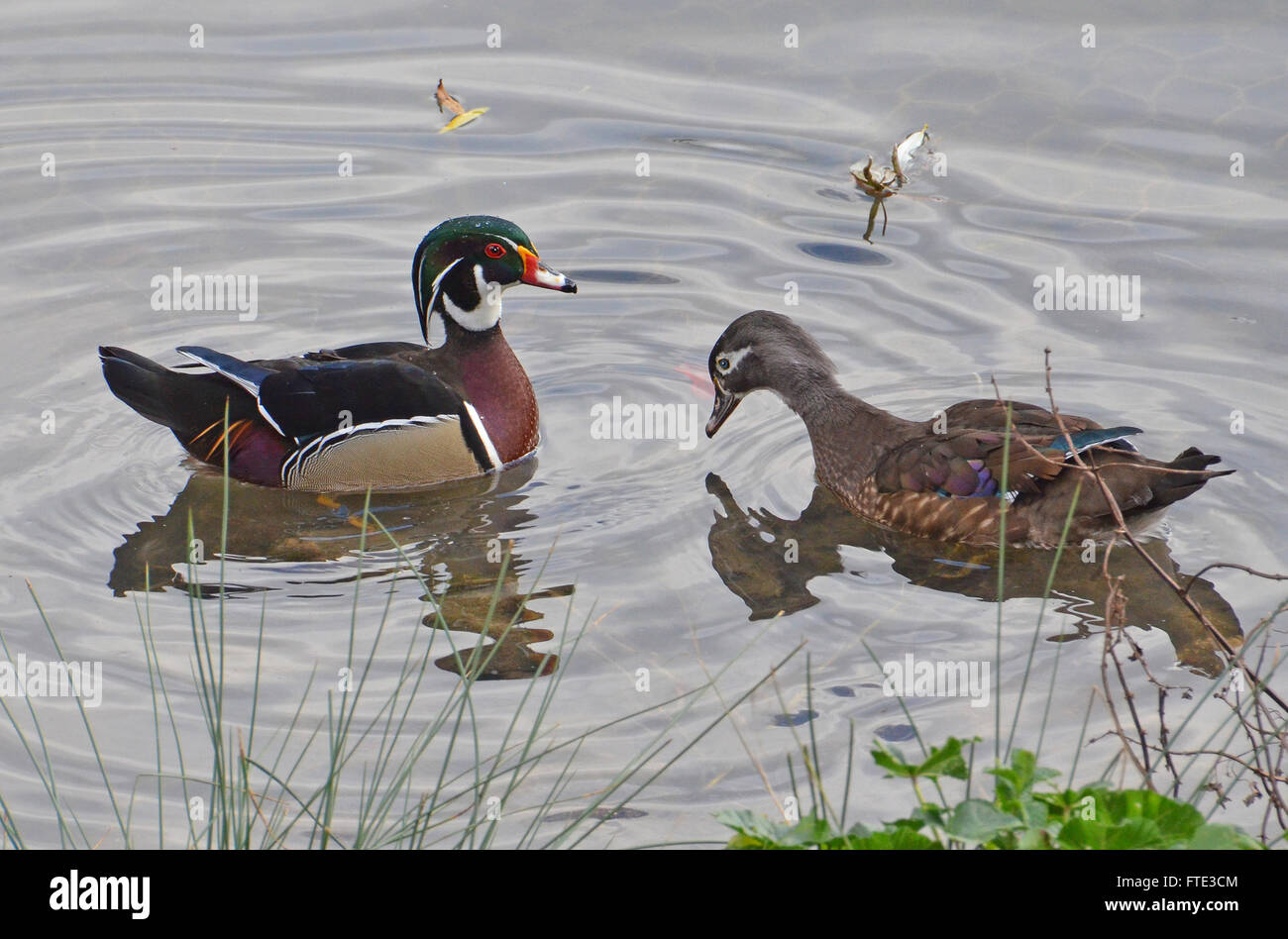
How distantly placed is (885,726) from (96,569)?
3.52 m

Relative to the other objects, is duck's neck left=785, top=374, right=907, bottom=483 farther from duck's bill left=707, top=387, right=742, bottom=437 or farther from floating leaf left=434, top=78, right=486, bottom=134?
floating leaf left=434, top=78, right=486, bottom=134

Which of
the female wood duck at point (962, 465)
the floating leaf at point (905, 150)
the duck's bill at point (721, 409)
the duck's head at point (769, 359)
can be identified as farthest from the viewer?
the floating leaf at point (905, 150)

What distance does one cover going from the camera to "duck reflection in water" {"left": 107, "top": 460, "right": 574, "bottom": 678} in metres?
6.20

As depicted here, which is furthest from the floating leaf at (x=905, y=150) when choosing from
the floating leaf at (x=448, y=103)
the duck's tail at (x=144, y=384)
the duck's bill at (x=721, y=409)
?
the duck's tail at (x=144, y=384)

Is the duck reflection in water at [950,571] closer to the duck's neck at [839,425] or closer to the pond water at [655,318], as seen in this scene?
the pond water at [655,318]

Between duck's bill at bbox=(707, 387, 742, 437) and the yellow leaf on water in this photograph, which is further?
the yellow leaf on water

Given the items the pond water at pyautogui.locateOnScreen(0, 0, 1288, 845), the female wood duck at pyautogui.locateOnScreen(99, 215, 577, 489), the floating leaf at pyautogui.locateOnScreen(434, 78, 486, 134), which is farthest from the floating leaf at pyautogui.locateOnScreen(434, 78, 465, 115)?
the female wood duck at pyautogui.locateOnScreen(99, 215, 577, 489)

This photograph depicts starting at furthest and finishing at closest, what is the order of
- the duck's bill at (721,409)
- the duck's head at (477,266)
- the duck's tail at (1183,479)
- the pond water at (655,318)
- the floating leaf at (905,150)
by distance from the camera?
the floating leaf at (905,150), the duck's bill at (721,409), the duck's head at (477,266), the duck's tail at (1183,479), the pond water at (655,318)

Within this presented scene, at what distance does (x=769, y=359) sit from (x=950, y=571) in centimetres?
154

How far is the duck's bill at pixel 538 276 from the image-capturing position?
7.61 m

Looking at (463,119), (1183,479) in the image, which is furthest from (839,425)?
(463,119)

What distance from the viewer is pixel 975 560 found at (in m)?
6.64

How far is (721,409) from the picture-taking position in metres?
7.69

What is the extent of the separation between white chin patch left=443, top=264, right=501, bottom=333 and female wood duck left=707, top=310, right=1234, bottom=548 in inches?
49.4
